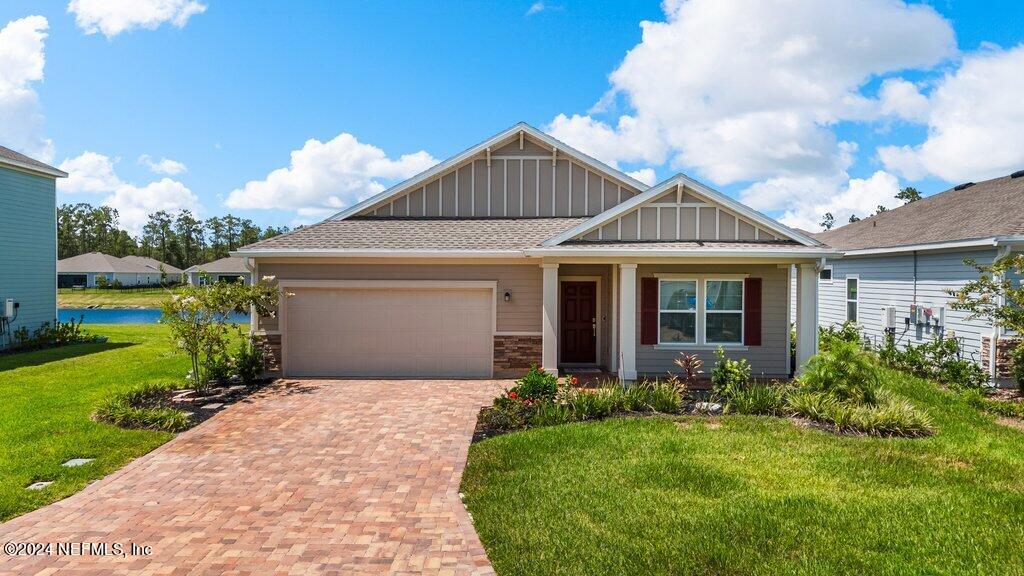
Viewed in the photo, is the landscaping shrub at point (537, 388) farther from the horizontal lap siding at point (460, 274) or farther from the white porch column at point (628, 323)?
the horizontal lap siding at point (460, 274)

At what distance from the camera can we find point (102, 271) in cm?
5000

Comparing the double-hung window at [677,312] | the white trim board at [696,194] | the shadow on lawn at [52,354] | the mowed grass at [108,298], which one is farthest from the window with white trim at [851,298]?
the mowed grass at [108,298]

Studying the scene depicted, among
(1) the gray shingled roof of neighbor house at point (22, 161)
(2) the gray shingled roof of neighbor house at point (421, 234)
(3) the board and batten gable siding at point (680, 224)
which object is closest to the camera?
(3) the board and batten gable siding at point (680, 224)

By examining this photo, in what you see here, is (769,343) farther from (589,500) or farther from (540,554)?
(540,554)

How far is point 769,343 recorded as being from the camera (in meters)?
12.2

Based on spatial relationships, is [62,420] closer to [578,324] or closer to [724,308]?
[578,324]

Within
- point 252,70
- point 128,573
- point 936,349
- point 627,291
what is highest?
point 252,70

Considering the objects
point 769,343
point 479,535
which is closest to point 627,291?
point 769,343

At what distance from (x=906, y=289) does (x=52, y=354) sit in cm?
2236

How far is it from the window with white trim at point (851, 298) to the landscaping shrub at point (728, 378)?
29.0ft

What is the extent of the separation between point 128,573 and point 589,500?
3.89 m

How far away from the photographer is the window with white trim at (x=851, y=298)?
17.0 m

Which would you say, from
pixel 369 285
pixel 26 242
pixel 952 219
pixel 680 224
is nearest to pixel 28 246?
pixel 26 242

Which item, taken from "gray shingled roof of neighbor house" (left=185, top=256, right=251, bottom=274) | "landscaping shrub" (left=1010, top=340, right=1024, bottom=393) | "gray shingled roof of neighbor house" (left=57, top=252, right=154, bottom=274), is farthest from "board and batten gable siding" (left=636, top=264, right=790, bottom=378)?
"gray shingled roof of neighbor house" (left=57, top=252, right=154, bottom=274)
